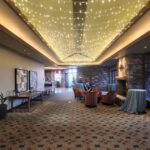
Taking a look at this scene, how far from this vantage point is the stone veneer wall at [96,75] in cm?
2000

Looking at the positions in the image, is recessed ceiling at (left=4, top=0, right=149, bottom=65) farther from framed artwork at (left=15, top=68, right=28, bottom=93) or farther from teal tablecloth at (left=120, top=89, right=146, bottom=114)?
teal tablecloth at (left=120, top=89, right=146, bottom=114)

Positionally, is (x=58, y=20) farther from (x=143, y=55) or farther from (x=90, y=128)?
(x=143, y=55)

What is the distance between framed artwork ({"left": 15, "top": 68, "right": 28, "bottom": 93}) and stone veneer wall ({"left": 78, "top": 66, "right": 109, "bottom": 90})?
11.7 metres

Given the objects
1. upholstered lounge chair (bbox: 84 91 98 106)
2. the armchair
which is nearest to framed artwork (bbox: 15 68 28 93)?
upholstered lounge chair (bbox: 84 91 98 106)

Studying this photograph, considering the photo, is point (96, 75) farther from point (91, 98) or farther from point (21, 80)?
point (21, 80)

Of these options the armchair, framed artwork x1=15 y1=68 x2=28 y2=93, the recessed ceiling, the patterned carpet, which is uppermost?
the recessed ceiling

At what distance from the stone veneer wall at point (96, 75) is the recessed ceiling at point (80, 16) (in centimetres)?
1246

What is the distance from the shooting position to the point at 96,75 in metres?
20.2

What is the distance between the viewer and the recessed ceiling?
4.39 m

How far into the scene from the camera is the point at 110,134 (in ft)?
14.4

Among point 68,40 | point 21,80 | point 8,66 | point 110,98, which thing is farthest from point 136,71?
point 8,66

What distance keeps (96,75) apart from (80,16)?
1523 centimetres

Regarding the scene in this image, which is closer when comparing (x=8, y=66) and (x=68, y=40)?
(x=8, y=66)

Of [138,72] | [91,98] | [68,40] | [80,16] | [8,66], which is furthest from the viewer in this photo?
[138,72]
